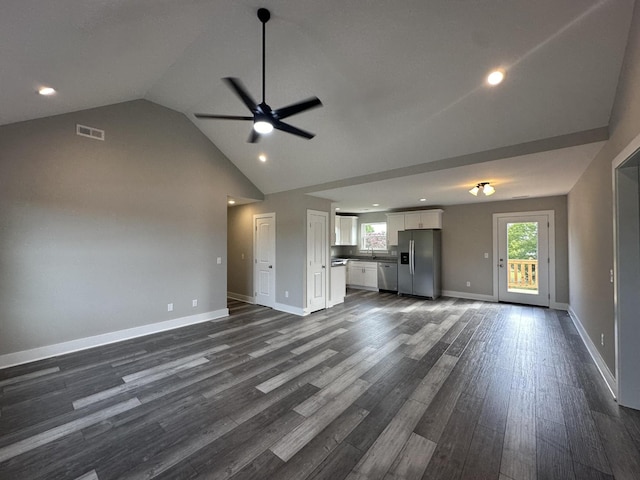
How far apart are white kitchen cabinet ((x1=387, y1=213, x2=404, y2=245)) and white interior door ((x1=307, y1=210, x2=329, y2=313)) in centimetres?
250

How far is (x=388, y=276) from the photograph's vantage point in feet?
23.8

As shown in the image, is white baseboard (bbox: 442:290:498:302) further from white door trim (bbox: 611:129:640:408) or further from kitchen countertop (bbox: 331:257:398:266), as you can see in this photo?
white door trim (bbox: 611:129:640:408)

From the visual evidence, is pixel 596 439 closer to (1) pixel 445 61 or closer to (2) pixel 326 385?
(2) pixel 326 385

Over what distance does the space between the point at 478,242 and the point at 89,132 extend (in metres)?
7.81

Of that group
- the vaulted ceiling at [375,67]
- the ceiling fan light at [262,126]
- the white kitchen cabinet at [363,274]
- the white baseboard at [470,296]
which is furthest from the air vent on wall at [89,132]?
the white baseboard at [470,296]

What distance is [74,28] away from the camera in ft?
6.31

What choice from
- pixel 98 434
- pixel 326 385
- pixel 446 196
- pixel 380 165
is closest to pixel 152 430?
pixel 98 434

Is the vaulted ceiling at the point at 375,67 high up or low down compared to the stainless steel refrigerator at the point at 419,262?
up

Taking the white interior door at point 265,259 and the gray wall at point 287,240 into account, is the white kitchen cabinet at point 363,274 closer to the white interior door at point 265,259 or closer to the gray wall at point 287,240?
the gray wall at point 287,240

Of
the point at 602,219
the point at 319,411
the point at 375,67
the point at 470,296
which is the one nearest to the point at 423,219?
the point at 470,296

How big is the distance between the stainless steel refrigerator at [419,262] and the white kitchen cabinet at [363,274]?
798mm

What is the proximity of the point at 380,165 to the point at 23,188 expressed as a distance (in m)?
4.63

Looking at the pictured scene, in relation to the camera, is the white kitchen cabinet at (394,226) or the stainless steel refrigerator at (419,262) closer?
the stainless steel refrigerator at (419,262)

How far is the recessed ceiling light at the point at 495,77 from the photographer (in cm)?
232
